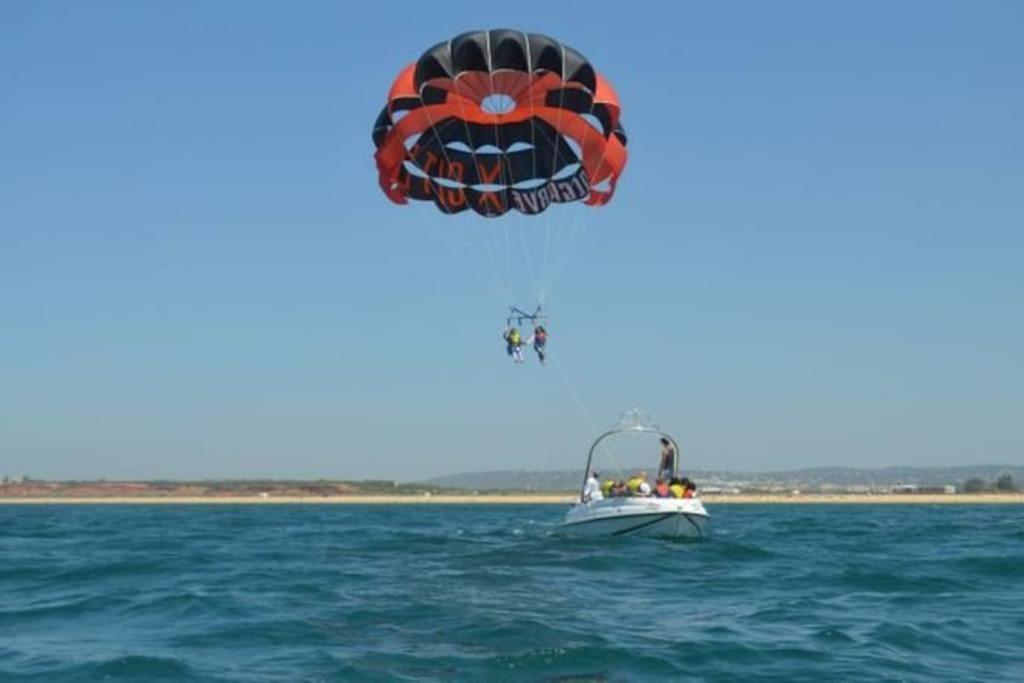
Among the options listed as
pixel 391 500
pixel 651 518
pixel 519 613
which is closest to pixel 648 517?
pixel 651 518

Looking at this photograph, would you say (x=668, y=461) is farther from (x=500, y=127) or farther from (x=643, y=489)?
(x=500, y=127)

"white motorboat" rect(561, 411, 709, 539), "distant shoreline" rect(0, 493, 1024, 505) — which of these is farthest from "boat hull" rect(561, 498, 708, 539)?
"distant shoreline" rect(0, 493, 1024, 505)

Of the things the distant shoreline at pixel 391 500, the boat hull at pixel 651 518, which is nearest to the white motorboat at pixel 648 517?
the boat hull at pixel 651 518

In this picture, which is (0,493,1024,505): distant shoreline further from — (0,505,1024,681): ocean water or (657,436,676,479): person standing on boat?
(0,505,1024,681): ocean water

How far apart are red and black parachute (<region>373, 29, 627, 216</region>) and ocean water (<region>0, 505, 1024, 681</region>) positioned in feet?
25.9

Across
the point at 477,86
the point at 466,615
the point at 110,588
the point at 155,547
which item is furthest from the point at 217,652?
the point at 155,547

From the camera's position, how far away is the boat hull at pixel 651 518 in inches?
1065

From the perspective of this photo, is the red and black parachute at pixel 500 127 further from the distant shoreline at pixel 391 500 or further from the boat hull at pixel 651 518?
the distant shoreline at pixel 391 500

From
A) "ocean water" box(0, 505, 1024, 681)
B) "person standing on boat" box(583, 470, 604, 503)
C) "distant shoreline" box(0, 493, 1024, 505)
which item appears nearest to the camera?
"ocean water" box(0, 505, 1024, 681)

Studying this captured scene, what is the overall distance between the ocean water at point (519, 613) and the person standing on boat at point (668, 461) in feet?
11.6

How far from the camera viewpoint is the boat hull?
27047mm

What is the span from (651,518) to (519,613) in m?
12.8

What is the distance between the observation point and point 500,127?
2419 cm

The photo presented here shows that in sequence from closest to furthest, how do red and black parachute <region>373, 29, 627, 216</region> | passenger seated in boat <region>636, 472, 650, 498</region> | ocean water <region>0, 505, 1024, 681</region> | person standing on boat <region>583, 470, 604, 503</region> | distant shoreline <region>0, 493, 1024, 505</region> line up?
1. ocean water <region>0, 505, 1024, 681</region>
2. red and black parachute <region>373, 29, 627, 216</region>
3. passenger seated in boat <region>636, 472, 650, 498</region>
4. person standing on boat <region>583, 470, 604, 503</region>
5. distant shoreline <region>0, 493, 1024, 505</region>
